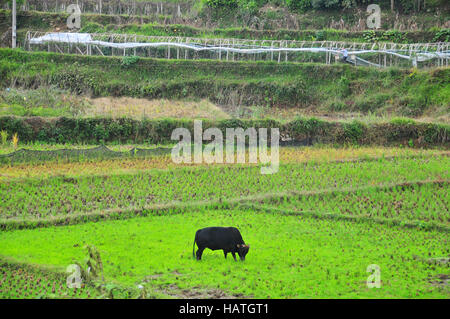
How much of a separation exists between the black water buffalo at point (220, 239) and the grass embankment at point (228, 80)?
17704 mm

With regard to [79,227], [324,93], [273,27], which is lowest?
[79,227]

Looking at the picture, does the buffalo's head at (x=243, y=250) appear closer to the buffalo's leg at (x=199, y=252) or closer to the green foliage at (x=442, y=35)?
the buffalo's leg at (x=199, y=252)

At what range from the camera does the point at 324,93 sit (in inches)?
1190

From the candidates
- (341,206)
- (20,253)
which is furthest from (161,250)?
(341,206)

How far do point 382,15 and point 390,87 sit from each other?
8.45m

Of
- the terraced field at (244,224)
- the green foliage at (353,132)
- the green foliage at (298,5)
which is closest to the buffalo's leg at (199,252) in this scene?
the terraced field at (244,224)

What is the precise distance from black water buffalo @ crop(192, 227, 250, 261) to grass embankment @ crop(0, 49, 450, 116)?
17704mm

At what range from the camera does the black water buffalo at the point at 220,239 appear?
12.1 meters

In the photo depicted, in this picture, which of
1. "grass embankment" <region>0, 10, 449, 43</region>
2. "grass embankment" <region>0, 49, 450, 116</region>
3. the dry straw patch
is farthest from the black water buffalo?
"grass embankment" <region>0, 10, 449, 43</region>

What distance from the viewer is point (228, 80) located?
3106 centimetres

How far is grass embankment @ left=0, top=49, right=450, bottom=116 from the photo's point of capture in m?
29.3

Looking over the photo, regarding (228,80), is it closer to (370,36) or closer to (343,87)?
(343,87)

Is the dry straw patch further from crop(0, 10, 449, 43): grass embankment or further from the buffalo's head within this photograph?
the buffalo's head

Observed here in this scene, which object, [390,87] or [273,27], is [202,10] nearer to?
[273,27]
